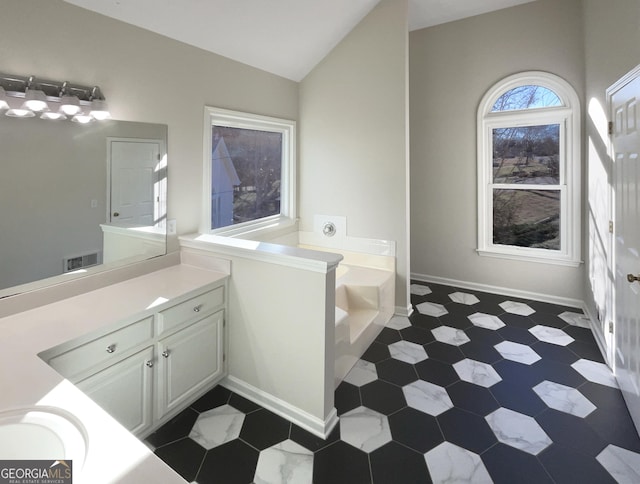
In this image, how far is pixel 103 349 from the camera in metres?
1.56

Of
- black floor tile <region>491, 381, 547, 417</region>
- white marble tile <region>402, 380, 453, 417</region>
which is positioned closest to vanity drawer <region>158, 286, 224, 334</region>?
white marble tile <region>402, 380, 453, 417</region>

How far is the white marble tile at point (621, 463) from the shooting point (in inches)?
63.5

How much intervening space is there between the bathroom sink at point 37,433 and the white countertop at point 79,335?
0.08ft

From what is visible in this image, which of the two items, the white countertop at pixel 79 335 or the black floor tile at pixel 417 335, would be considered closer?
the white countertop at pixel 79 335

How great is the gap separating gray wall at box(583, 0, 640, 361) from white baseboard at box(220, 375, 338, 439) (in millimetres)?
2118

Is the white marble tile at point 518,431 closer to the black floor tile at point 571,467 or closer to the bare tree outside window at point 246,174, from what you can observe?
the black floor tile at point 571,467

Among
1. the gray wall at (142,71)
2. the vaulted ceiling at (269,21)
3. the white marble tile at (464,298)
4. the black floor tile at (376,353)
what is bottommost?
the black floor tile at (376,353)

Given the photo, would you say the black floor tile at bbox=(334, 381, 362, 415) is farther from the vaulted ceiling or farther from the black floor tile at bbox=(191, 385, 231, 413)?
the vaulted ceiling

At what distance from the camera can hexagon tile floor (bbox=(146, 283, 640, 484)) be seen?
5.47 feet

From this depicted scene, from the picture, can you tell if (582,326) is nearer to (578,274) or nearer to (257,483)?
(578,274)

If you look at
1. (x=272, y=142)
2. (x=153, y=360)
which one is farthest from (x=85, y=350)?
(x=272, y=142)

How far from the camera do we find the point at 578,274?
3.58 meters

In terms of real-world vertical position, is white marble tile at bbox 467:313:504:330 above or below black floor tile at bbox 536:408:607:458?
above

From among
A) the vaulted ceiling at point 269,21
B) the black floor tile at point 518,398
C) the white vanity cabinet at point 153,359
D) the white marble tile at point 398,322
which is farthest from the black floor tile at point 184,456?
the vaulted ceiling at point 269,21
